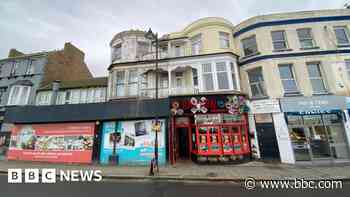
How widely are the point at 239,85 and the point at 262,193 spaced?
813cm

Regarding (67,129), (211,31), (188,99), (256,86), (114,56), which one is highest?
(211,31)

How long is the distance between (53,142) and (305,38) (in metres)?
22.7

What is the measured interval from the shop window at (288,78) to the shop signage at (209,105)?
3.60 m

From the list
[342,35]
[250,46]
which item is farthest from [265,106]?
[342,35]

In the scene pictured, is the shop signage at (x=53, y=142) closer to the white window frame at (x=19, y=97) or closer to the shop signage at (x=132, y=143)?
the shop signage at (x=132, y=143)

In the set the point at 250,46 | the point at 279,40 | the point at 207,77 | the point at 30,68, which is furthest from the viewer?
the point at 30,68

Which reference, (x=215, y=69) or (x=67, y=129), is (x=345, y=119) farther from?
(x=67, y=129)

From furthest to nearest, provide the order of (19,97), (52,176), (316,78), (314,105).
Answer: (19,97), (316,78), (314,105), (52,176)

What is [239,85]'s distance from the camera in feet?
39.9

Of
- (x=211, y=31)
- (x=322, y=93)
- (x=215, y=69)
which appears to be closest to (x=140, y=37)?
(x=211, y=31)

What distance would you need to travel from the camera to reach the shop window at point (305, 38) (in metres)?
12.2

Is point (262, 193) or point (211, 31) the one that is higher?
point (211, 31)

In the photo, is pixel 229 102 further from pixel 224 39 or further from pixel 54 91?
pixel 54 91

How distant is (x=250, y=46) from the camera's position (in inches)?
514
